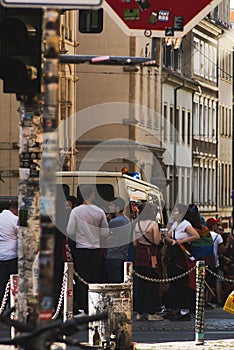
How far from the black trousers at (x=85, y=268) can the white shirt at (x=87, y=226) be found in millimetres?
96

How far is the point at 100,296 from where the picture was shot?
584 inches

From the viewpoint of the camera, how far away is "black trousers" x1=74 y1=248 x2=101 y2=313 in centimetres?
1892

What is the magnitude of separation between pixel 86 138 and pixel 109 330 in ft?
142

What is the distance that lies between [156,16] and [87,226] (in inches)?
423

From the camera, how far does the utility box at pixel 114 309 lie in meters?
14.7

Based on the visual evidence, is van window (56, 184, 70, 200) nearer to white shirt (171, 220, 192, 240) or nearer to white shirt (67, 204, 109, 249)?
white shirt (171, 220, 192, 240)

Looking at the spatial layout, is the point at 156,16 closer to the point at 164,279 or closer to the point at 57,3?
the point at 57,3

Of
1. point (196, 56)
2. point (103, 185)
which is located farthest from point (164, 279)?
point (196, 56)

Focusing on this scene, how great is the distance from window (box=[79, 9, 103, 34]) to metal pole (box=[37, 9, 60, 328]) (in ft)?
16.3

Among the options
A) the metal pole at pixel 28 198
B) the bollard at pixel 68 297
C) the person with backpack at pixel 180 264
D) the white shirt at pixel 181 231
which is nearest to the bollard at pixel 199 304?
the bollard at pixel 68 297

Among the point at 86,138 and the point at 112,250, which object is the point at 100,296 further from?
the point at 86,138

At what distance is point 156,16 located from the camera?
8.13 m

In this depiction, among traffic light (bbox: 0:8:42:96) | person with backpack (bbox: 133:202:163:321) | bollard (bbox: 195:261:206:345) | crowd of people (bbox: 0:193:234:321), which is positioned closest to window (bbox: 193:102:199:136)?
crowd of people (bbox: 0:193:234:321)

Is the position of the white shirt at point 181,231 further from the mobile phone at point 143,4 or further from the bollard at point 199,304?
the mobile phone at point 143,4
